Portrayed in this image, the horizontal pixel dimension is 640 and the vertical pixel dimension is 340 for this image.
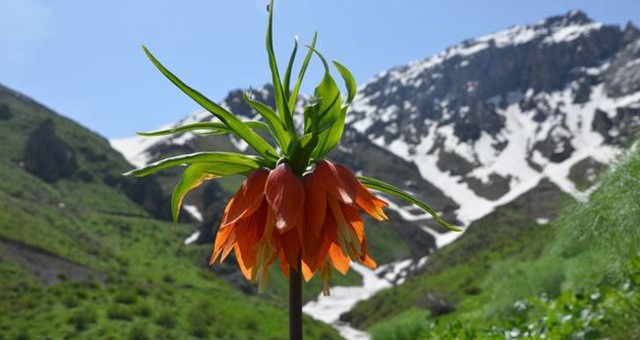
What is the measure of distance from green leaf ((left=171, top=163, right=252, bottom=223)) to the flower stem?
1.42ft

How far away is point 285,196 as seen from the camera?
1.71m

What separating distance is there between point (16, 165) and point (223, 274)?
53.0m

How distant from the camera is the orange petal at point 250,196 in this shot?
72.1 inches

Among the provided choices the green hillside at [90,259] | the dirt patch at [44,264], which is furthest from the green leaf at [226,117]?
the dirt patch at [44,264]

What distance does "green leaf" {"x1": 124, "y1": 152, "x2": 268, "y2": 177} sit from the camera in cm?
174

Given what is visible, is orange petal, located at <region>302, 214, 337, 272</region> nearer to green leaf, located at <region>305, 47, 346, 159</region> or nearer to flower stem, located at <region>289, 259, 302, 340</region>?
flower stem, located at <region>289, 259, 302, 340</region>

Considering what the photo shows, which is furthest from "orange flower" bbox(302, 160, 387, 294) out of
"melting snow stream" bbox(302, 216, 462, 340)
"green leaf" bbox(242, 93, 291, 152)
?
"melting snow stream" bbox(302, 216, 462, 340)

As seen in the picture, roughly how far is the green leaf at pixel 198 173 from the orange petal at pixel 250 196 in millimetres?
74

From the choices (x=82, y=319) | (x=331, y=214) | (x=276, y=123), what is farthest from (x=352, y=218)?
(x=82, y=319)

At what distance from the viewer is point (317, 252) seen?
1779 millimetres

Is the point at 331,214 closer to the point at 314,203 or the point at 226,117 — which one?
the point at 314,203

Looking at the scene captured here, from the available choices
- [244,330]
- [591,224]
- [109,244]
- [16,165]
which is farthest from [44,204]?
[591,224]

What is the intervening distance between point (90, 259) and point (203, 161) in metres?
68.8

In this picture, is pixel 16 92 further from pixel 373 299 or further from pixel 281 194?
pixel 281 194
